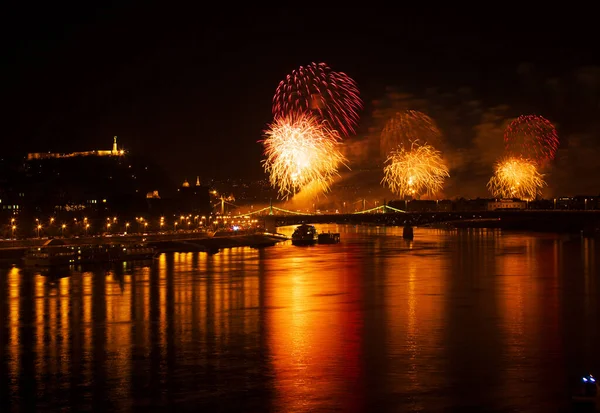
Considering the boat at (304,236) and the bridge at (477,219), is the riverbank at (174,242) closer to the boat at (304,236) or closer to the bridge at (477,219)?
the boat at (304,236)

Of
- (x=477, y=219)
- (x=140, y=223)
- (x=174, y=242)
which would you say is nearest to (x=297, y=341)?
(x=174, y=242)

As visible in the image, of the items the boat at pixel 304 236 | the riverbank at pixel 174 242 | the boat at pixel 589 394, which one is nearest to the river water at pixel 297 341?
the boat at pixel 589 394

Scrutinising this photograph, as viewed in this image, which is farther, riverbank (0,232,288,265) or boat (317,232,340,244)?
Answer: boat (317,232,340,244)

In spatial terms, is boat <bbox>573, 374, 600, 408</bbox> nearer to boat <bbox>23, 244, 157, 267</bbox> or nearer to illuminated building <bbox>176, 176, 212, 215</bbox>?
boat <bbox>23, 244, 157, 267</bbox>

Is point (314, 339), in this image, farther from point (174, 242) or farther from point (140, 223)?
point (140, 223)

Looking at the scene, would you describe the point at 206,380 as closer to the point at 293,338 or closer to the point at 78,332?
the point at 293,338

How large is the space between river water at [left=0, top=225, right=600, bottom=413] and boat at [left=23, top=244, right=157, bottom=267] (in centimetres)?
282

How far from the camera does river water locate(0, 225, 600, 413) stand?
13055mm

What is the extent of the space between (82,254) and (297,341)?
80.5 ft

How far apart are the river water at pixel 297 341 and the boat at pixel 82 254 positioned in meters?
2.82

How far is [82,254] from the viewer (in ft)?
131

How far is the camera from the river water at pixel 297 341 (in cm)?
1305

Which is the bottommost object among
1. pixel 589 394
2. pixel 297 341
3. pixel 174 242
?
pixel 589 394

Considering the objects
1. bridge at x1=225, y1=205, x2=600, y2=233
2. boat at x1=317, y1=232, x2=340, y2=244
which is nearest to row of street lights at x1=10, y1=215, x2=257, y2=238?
bridge at x1=225, y1=205, x2=600, y2=233
